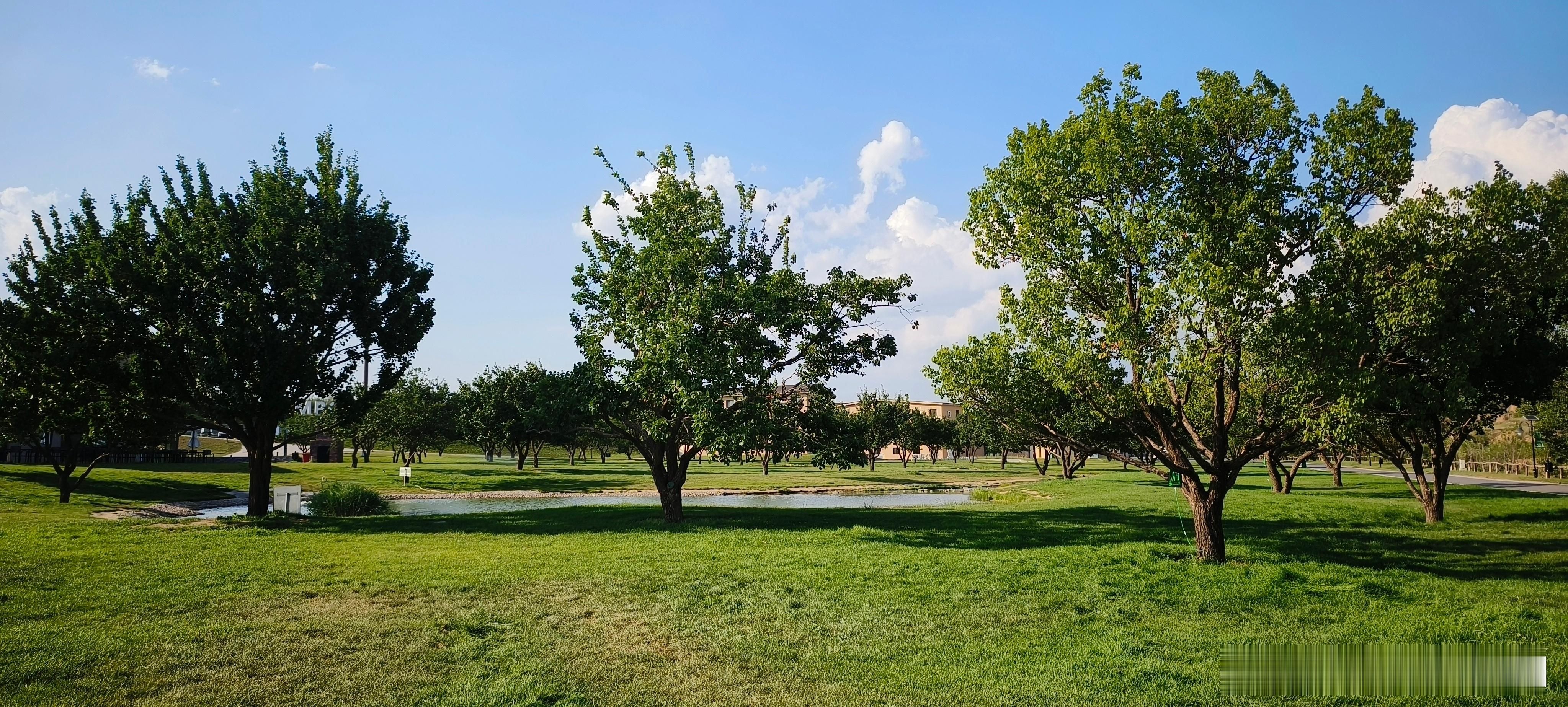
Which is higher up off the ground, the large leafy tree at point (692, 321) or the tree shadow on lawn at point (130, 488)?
the large leafy tree at point (692, 321)

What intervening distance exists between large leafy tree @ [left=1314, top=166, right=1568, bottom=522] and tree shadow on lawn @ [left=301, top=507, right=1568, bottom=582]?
3.11 metres

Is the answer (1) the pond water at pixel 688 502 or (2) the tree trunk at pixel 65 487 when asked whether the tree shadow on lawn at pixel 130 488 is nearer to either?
(2) the tree trunk at pixel 65 487

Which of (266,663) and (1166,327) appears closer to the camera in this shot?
(266,663)

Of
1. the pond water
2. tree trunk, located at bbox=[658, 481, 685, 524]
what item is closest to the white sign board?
the pond water

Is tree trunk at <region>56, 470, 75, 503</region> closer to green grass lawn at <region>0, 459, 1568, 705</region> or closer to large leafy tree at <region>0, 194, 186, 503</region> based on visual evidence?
large leafy tree at <region>0, 194, 186, 503</region>

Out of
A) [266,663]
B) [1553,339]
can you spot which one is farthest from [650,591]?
[1553,339]

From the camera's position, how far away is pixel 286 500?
26672 millimetres

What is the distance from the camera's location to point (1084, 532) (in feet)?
72.3

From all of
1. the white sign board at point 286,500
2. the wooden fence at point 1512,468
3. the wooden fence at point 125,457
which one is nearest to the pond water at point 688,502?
the white sign board at point 286,500

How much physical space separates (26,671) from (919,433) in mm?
85362

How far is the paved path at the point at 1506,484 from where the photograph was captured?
1596 inches

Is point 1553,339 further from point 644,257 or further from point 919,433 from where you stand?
point 919,433

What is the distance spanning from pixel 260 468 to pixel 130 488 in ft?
52.3

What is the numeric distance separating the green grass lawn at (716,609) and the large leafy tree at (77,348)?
13.6 ft
